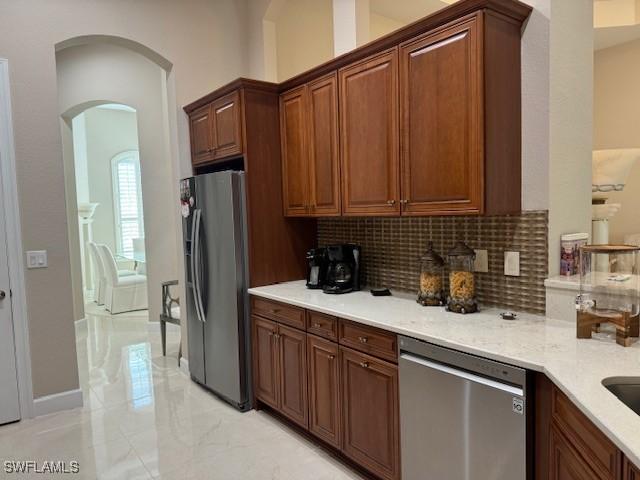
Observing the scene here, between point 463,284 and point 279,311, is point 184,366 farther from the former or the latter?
point 463,284

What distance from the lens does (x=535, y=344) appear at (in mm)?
1806

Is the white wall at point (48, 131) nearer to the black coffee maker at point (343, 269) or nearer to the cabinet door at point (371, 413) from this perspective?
the black coffee maker at point (343, 269)

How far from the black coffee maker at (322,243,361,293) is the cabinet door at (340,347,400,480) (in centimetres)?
62

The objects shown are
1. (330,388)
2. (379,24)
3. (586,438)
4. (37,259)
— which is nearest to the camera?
(586,438)

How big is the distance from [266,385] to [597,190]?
243 cm

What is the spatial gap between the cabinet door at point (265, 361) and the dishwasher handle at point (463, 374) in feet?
3.91

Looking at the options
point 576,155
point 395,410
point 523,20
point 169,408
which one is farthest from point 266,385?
point 523,20

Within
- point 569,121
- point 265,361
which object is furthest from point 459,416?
point 265,361

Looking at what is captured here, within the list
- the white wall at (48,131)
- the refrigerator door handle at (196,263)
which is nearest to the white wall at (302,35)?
the white wall at (48,131)

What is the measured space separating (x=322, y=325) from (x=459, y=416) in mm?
970

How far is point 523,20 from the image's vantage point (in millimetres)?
2197

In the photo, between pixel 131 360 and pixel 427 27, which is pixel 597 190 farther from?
pixel 131 360

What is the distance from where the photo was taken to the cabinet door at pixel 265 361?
306 centimetres

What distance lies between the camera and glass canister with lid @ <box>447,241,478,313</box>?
2340 millimetres
